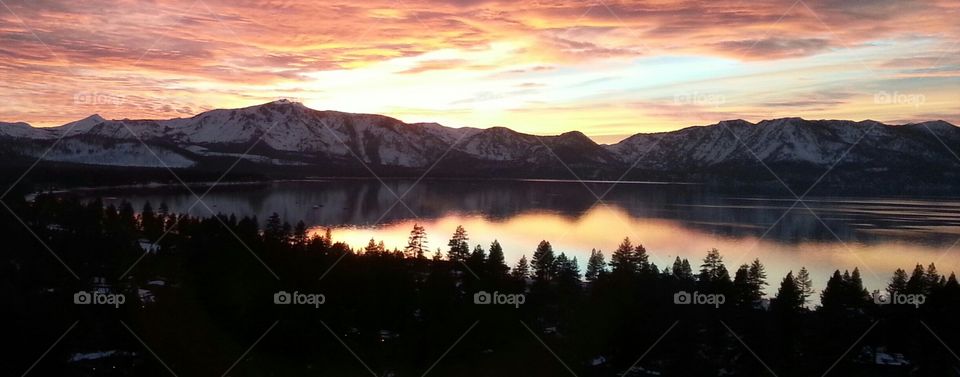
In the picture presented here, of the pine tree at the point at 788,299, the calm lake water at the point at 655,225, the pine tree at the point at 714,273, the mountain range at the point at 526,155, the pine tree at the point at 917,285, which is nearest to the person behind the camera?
the pine tree at the point at 788,299

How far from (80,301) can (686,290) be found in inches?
488

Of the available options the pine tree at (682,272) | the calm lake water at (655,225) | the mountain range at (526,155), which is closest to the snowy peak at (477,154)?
the mountain range at (526,155)

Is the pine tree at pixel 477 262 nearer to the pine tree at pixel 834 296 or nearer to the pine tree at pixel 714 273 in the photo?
the pine tree at pixel 714 273

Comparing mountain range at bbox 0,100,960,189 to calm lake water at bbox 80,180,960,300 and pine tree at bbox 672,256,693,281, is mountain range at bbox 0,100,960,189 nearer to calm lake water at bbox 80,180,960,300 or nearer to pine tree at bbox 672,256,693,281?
calm lake water at bbox 80,180,960,300

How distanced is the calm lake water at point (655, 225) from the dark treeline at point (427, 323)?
8.06 metres

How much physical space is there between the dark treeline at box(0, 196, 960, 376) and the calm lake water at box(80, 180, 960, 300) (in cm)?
806

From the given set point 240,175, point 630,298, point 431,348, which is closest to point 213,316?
point 431,348

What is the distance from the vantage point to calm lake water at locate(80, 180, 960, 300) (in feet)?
98.8

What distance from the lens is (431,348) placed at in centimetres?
1254

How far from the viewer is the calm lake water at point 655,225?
98.8ft

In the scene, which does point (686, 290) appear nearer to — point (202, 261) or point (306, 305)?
point (306, 305)

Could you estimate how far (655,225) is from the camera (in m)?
42.1

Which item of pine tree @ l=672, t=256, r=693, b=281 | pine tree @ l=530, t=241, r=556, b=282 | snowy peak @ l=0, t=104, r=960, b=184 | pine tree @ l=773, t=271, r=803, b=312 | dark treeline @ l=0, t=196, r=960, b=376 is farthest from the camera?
snowy peak @ l=0, t=104, r=960, b=184

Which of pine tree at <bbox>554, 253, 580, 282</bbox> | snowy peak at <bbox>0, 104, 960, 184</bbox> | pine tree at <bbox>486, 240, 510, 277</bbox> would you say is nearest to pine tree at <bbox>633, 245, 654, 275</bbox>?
pine tree at <bbox>554, 253, 580, 282</bbox>
